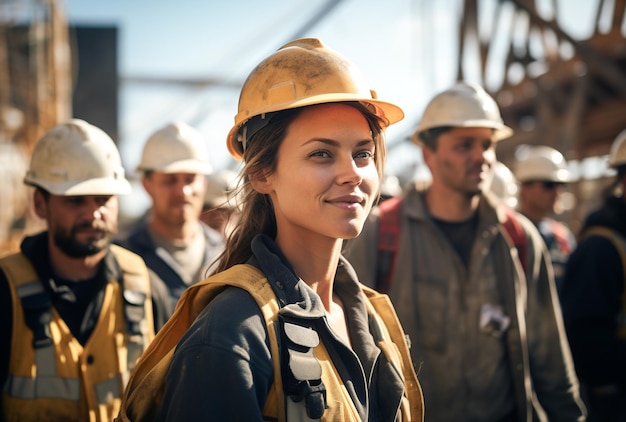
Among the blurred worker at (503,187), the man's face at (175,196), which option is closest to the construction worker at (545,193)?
the blurred worker at (503,187)

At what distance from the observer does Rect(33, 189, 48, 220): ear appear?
10.7ft

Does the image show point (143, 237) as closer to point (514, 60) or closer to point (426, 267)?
point (426, 267)

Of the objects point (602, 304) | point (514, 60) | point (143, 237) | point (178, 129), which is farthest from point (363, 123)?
point (514, 60)

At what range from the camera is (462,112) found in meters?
3.87

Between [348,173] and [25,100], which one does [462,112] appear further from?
[25,100]

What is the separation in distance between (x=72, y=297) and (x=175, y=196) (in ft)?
6.08

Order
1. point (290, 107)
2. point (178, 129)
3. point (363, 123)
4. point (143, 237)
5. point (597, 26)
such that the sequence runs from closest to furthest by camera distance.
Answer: point (290, 107) < point (363, 123) < point (143, 237) < point (178, 129) < point (597, 26)

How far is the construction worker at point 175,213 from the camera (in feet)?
14.6

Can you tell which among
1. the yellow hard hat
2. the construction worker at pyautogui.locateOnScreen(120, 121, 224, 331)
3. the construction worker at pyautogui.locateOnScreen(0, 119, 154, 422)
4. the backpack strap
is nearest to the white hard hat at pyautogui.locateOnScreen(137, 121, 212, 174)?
the construction worker at pyautogui.locateOnScreen(120, 121, 224, 331)

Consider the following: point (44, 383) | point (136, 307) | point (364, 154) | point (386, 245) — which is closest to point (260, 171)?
point (364, 154)

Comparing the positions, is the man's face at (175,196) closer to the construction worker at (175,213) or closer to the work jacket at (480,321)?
the construction worker at (175,213)

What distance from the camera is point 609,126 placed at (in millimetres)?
9922

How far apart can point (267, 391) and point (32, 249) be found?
6.10 ft

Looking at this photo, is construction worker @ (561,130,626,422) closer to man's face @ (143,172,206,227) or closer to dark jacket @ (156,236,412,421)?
dark jacket @ (156,236,412,421)
